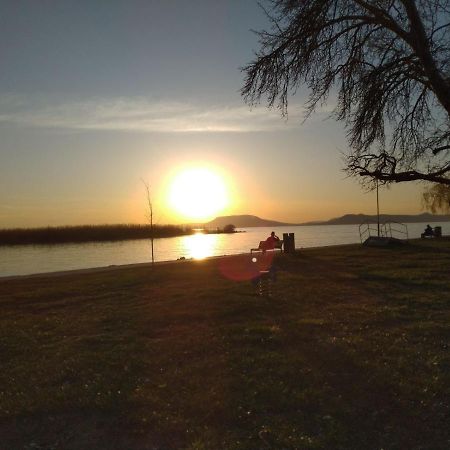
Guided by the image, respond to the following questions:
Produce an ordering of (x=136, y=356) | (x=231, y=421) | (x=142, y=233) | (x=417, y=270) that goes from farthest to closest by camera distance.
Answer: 1. (x=142, y=233)
2. (x=417, y=270)
3. (x=136, y=356)
4. (x=231, y=421)

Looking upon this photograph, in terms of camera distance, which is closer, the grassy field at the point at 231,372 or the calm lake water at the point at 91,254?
the grassy field at the point at 231,372

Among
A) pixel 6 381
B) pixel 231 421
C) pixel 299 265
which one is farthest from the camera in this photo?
pixel 299 265

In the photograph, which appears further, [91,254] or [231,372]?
[91,254]

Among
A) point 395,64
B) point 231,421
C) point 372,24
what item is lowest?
point 231,421

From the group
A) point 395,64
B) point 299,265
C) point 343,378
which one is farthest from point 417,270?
point 343,378

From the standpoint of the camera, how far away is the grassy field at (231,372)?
15.5ft

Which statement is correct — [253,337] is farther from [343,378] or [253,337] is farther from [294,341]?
[343,378]

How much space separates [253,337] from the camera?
8.02 meters

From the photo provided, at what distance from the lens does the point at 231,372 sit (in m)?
6.34

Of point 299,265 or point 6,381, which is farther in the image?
point 299,265

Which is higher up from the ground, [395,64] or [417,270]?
[395,64]

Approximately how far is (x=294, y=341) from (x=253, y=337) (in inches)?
26.3

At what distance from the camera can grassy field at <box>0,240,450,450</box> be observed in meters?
4.71

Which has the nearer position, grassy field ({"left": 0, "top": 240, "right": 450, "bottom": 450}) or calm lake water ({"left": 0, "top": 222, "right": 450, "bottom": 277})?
grassy field ({"left": 0, "top": 240, "right": 450, "bottom": 450})
